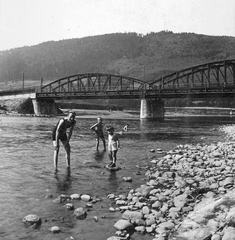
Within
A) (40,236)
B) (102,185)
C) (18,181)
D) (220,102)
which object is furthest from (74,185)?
(220,102)

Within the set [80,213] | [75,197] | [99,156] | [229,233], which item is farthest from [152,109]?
[229,233]

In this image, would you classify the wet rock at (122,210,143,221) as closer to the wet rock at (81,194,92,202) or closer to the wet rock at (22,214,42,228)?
the wet rock at (81,194,92,202)

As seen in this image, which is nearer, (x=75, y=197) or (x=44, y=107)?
(x=75, y=197)

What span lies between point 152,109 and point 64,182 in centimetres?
7055

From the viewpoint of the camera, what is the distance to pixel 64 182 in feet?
37.8

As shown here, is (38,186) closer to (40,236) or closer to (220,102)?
(40,236)

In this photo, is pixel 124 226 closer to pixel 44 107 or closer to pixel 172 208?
pixel 172 208

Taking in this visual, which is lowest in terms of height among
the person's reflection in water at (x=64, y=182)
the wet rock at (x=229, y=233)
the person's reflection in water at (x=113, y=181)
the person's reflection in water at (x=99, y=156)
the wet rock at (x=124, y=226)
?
the person's reflection in water at (x=99, y=156)

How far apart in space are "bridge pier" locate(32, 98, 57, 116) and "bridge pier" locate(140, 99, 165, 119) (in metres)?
29.5

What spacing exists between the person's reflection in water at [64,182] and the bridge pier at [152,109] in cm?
6701

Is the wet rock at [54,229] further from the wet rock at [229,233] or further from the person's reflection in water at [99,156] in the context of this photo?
the person's reflection in water at [99,156]

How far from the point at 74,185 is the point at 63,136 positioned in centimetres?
253

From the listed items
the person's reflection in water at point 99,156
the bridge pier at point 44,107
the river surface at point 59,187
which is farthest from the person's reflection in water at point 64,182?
the bridge pier at point 44,107

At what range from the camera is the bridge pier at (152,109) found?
79812mm
